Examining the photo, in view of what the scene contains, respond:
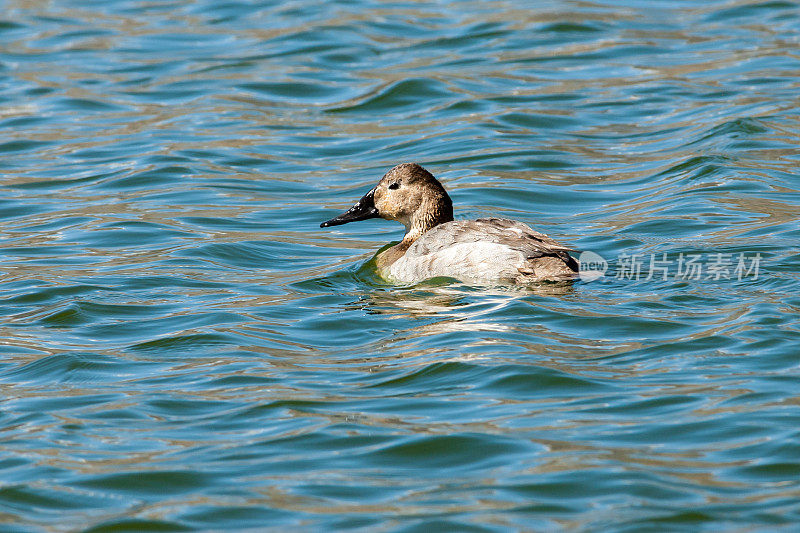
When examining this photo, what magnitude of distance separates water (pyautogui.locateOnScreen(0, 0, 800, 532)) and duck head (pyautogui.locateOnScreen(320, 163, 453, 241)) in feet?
1.36

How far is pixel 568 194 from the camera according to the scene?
11.1 m

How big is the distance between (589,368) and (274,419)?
172cm

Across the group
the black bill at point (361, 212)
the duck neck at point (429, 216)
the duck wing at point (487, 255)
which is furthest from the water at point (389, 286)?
the duck neck at point (429, 216)

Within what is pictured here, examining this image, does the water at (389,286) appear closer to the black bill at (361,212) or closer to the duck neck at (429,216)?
the black bill at (361,212)

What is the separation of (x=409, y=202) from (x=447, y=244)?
1087mm

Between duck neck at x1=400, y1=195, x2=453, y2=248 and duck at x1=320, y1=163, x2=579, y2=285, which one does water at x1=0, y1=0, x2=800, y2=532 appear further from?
duck neck at x1=400, y1=195, x2=453, y2=248

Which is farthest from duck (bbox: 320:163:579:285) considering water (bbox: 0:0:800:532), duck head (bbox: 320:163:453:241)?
water (bbox: 0:0:800:532)

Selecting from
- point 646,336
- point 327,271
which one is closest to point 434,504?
point 646,336

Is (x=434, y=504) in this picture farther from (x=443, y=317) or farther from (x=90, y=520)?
(x=443, y=317)

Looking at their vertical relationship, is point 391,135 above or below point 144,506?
above

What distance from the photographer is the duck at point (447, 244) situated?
809 cm

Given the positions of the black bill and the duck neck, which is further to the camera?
the black bill

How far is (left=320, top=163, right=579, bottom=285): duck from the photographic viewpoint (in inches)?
319

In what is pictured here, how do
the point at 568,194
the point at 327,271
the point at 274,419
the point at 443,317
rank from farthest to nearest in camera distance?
the point at 568,194 < the point at 327,271 < the point at 443,317 < the point at 274,419
